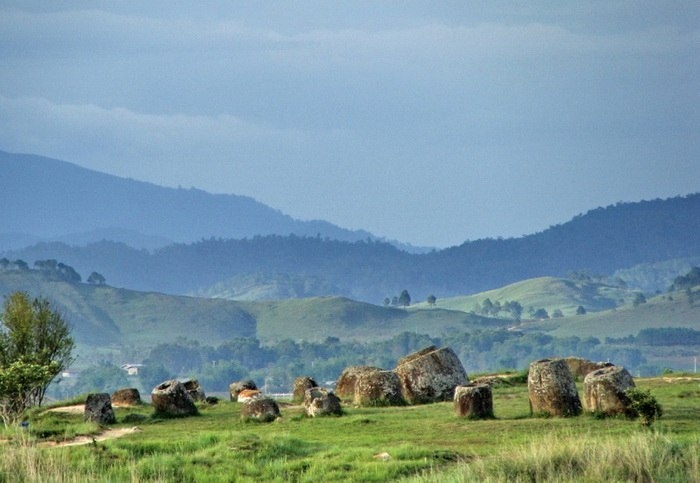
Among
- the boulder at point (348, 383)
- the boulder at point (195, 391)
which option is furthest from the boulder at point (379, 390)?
the boulder at point (195, 391)

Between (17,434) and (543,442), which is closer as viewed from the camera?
(543,442)

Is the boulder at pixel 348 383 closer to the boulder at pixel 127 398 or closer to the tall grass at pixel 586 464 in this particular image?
the boulder at pixel 127 398

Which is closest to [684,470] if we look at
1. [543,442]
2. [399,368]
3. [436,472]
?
[543,442]

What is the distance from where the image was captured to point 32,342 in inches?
2051

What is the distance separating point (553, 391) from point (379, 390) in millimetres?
10141

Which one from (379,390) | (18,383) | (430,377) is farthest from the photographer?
(430,377)

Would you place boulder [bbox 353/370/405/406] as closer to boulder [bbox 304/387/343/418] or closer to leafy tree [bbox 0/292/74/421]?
boulder [bbox 304/387/343/418]

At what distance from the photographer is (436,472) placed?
94.4 feet

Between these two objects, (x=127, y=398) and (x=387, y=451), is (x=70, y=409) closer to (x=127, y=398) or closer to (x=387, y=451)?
(x=127, y=398)

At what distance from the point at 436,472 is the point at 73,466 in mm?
8332

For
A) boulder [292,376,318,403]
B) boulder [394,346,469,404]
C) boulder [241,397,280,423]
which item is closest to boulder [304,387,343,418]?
boulder [241,397,280,423]

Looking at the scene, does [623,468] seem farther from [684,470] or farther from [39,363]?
[39,363]

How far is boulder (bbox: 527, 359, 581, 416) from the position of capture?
3953 cm

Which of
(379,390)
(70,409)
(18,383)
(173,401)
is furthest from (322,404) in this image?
(70,409)
